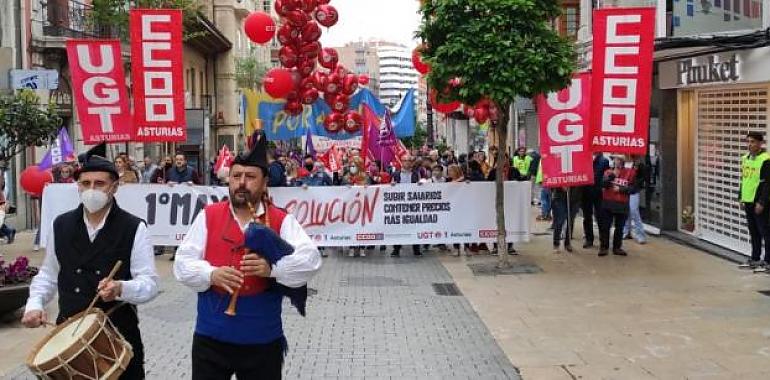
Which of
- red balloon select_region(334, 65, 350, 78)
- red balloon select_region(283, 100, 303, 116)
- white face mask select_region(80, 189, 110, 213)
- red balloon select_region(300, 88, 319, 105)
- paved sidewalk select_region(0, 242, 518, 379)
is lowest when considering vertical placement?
paved sidewalk select_region(0, 242, 518, 379)

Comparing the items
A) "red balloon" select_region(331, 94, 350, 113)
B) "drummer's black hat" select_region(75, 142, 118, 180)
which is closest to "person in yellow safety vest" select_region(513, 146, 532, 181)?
"red balloon" select_region(331, 94, 350, 113)

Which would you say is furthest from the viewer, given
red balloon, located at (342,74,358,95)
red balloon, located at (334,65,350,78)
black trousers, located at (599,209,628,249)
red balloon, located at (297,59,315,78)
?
red balloon, located at (342,74,358,95)

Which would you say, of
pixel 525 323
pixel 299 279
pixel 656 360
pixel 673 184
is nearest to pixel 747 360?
pixel 656 360

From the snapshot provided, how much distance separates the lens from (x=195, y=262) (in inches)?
177

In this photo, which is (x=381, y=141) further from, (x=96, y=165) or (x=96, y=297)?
(x=96, y=297)

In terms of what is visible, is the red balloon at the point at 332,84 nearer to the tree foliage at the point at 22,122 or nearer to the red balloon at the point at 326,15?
the red balloon at the point at 326,15

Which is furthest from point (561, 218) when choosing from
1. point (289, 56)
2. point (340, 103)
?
point (340, 103)

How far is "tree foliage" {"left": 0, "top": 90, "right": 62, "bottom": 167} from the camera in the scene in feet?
45.4

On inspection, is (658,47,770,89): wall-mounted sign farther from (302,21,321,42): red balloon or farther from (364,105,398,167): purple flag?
(302,21,321,42): red balloon

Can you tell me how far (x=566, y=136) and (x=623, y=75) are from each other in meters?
1.37

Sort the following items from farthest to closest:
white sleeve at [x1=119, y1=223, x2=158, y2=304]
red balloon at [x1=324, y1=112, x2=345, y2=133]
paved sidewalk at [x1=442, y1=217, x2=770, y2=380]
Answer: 1. red balloon at [x1=324, y1=112, x2=345, y2=133]
2. paved sidewalk at [x1=442, y1=217, x2=770, y2=380]
3. white sleeve at [x1=119, y1=223, x2=158, y2=304]

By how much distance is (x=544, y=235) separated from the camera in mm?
17703

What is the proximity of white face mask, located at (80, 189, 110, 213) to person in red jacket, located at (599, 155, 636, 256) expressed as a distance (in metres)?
10.7

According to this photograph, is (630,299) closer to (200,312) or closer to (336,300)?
(336,300)
